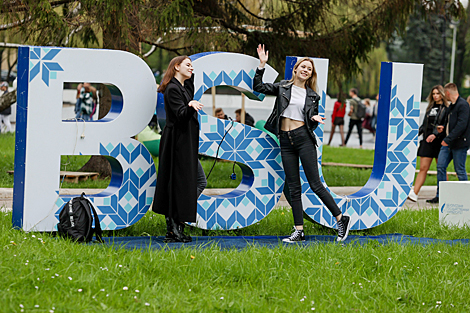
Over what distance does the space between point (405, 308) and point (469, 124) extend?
19.8ft

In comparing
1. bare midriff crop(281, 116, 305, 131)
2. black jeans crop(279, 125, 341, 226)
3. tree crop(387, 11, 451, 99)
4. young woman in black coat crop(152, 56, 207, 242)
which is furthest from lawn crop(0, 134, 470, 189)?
tree crop(387, 11, 451, 99)

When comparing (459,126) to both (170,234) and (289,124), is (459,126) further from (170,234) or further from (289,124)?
(170,234)

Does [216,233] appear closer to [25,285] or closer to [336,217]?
[336,217]

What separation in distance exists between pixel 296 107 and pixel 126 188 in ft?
6.63

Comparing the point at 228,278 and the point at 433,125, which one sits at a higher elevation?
the point at 433,125

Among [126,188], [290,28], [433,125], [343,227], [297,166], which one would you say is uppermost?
A: [290,28]

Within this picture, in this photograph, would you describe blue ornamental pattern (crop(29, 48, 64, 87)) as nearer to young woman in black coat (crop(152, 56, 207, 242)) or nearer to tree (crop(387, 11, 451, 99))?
young woman in black coat (crop(152, 56, 207, 242))

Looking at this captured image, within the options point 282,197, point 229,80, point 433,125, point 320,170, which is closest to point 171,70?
point 229,80

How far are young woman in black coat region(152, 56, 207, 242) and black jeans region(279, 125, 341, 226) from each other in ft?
3.50

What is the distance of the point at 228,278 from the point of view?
4762 millimetres

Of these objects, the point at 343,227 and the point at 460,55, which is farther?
the point at 460,55

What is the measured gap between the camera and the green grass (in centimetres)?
416

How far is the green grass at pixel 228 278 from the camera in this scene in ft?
13.6

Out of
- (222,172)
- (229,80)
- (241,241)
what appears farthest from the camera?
(222,172)
